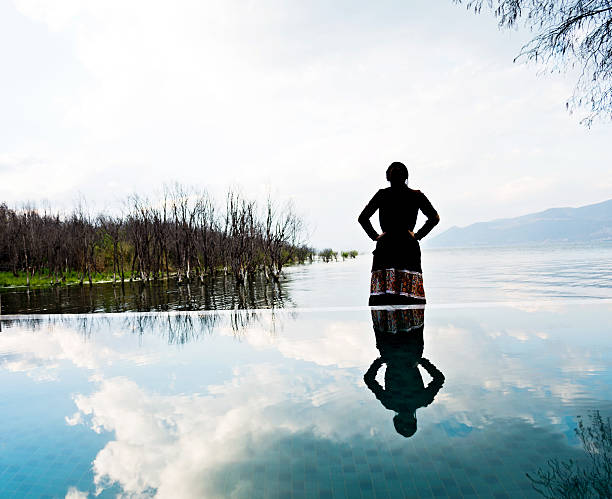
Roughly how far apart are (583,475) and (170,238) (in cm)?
2241

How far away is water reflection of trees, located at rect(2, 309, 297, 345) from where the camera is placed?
416 centimetres

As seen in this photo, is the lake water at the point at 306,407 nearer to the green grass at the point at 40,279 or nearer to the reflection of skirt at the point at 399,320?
the reflection of skirt at the point at 399,320

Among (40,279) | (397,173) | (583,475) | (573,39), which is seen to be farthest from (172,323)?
(40,279)

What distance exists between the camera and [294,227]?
22.6 m

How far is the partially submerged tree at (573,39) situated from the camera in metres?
4.80

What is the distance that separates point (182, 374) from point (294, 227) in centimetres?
1996

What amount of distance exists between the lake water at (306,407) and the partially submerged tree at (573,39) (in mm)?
3066

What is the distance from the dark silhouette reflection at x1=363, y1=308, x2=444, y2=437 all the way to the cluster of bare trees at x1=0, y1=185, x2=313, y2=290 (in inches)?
526

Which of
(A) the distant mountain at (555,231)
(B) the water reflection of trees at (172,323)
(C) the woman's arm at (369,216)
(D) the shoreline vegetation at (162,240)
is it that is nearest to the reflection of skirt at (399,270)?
(C) the woman's arm at (369,216)

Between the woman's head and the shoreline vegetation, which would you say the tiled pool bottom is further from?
the shoreline vegetation

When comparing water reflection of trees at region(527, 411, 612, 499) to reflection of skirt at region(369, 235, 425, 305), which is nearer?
water reflection of trees at region(527, 411, 612, 499)

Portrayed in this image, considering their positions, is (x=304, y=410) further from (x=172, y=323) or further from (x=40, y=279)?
(x=40, y=279)

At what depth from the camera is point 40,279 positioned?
22.0 m

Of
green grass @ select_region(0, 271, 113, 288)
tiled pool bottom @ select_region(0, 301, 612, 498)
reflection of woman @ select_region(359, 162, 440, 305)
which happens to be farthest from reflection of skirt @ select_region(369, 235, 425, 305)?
green grass @ select_region(0, 271, 113, 288)
